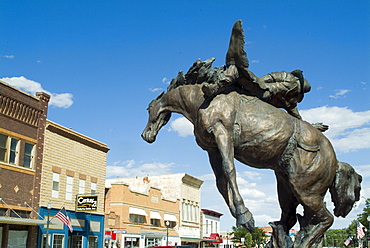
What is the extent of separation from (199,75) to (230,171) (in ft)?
4.46

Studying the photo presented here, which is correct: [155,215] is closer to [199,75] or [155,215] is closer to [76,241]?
[76,241]

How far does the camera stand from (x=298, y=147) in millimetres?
5008

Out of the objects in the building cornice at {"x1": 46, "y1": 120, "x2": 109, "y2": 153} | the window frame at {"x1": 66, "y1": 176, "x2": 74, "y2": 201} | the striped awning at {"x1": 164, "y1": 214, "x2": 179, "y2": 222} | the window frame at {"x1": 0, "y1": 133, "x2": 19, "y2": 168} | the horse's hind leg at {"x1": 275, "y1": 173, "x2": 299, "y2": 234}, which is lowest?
the horse's hind leg at {"x1": 275, "y1": 173, "x2": 299, "y2": 234}

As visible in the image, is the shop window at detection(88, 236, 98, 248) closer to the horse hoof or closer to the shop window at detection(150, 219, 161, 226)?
the shop window at detection(150, 219, 161, 226)

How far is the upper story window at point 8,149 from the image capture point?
915 inches

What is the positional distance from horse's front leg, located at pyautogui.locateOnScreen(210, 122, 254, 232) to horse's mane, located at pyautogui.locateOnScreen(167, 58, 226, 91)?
0.64 meters

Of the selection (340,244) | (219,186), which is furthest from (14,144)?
(340,244)

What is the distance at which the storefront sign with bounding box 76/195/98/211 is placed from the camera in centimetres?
2819

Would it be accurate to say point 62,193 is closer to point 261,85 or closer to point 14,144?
point 14,144

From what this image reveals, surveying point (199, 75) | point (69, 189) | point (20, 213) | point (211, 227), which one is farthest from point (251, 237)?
point (199, 75)

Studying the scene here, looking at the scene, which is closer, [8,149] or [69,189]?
[8,149]

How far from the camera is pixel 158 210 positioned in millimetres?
43062

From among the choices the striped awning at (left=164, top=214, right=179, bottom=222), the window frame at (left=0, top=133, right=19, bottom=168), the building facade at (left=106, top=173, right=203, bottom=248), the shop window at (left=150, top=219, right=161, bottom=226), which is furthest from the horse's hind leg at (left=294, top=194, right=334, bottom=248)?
the striped awning at (left=164, top=214, right=179, bottom=222)

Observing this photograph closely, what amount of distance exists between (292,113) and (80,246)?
1055 inches
